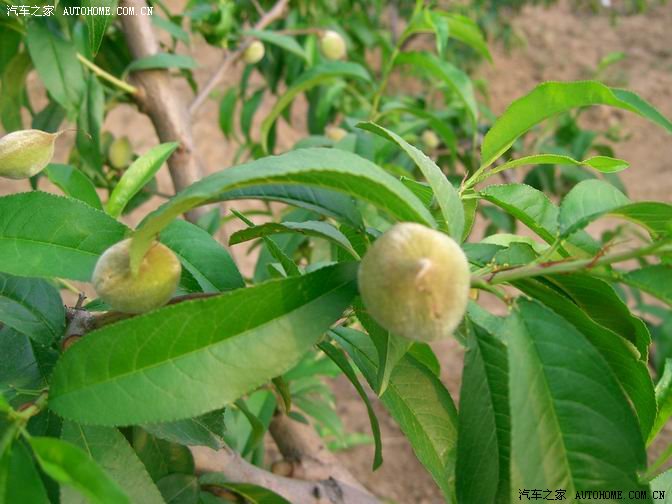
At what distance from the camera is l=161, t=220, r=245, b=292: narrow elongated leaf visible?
55 centimetres

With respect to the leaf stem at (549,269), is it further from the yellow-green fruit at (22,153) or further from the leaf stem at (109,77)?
the leaf stem at (109,77)

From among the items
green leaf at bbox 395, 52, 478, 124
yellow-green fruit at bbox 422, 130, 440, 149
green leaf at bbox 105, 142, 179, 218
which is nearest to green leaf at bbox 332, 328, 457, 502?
green leaf at bbox 105, 142, 179, 218

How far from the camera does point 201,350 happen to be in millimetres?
Result: 398

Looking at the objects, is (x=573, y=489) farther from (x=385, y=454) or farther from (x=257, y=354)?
(x=385, y=454)

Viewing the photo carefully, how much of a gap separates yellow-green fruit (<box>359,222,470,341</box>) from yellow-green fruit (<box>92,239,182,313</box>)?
13 cm

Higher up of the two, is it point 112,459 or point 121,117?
point 112,459

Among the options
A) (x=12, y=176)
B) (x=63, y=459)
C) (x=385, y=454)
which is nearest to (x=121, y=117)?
(x=385, y=454)

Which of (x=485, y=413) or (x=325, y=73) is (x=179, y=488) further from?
(x=325, y=73)

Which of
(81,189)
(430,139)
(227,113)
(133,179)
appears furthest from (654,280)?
(227,113)

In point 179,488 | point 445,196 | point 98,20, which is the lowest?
point 179,488

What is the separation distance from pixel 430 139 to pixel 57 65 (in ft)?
3.43

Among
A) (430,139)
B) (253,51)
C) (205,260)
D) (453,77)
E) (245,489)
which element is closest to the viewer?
(205,260)

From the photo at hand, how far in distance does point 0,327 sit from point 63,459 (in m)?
0.27

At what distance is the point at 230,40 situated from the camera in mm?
1479
